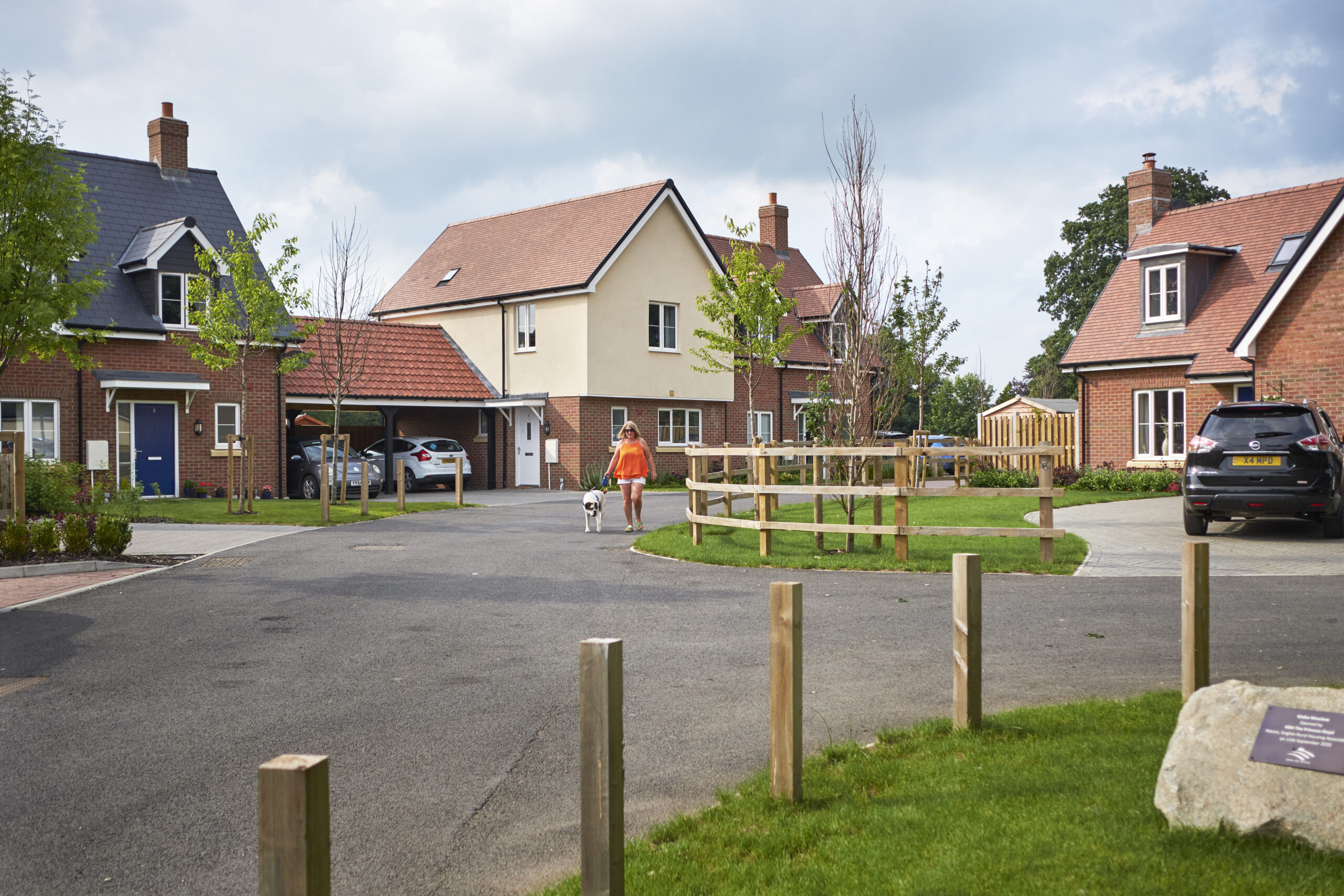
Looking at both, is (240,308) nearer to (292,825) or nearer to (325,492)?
(325,492)

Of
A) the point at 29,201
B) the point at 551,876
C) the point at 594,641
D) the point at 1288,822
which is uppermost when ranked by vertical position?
the point at 29,201

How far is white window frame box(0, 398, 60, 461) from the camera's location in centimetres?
2450

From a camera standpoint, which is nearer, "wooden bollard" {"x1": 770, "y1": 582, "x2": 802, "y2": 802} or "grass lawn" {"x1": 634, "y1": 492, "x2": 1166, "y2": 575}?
"wooden bollard" {"x1": 770, "y1": 582, "x2": 802, "y2": 802}

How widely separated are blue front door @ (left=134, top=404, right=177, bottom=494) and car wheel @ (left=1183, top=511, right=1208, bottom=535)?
22120 mm

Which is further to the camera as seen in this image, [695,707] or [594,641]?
[695,707]

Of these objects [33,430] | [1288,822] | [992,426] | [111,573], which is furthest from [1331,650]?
[992,426]

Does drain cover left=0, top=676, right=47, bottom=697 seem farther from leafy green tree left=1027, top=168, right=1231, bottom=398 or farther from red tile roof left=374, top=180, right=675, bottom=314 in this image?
leafy green tree left=1027, top=168, right=1231, bottom=398

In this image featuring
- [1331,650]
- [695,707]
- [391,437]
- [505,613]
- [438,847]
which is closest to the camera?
[438,847]

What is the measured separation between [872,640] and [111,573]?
366 inches

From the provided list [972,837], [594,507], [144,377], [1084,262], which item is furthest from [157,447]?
[1084,262]

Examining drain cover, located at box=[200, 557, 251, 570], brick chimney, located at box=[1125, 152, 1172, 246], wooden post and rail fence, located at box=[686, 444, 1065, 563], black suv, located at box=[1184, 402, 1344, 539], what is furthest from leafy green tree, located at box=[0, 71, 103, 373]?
brick chimney, located at box=[1125, 152, 1172, 246]

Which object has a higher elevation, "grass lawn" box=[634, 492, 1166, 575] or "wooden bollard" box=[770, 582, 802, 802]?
"wooden bollard" box=[770, 582, 802, 802]

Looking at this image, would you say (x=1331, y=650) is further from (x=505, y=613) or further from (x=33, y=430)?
(x=33, y=430)

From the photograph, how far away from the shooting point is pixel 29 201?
1341cm
